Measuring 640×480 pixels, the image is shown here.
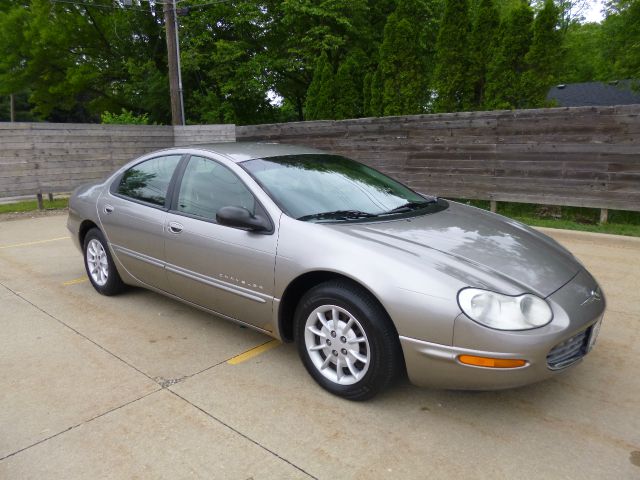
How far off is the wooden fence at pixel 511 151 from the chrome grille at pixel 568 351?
18.5ft

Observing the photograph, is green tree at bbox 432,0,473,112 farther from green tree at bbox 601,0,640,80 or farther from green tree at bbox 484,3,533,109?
green tree at bbox 601,0,640,80

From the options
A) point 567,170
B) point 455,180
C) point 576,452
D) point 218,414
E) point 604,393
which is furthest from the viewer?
point 455,180

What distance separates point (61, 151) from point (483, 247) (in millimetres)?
10489

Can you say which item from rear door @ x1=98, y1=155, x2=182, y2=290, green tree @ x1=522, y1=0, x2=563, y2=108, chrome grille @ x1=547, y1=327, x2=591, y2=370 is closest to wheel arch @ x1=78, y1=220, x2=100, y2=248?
rear door @ x1=98, y1=155, x2=182, y2=290

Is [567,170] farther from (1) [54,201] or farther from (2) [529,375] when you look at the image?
(1) [54,201]

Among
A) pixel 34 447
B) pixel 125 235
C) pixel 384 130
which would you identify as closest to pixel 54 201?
pixel 384 130

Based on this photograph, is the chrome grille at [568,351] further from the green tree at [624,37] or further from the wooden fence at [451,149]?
the green tree at [624,37]

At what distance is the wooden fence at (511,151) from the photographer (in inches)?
286

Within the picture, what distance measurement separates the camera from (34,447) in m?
2.48

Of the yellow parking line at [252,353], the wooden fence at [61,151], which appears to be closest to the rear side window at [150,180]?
the yellow parking line at [252,353]

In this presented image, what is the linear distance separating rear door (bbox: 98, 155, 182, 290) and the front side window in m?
0.21

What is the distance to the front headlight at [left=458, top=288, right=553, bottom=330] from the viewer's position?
2.38 m

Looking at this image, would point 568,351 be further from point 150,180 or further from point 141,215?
point 150,180

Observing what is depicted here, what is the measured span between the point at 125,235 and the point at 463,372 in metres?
3.04
